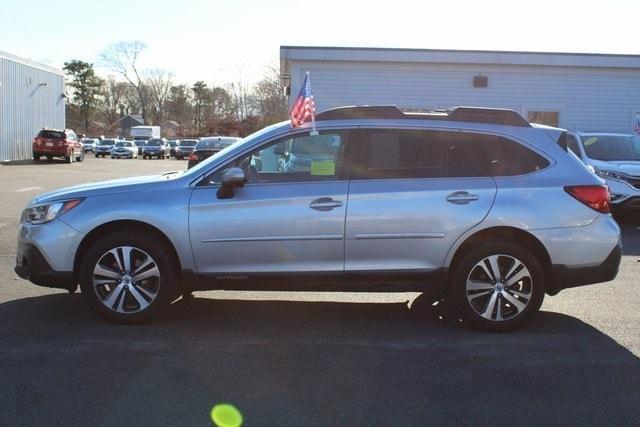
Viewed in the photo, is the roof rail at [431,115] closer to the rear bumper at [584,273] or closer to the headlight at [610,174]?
the rear bumper at [584,273]

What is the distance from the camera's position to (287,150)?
5.43m

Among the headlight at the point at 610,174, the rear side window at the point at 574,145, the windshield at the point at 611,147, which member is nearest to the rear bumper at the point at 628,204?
the headlight at the point at 610,174

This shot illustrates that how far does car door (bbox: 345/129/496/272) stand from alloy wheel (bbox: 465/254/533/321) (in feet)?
1.08

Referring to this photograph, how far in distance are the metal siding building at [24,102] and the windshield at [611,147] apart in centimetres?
2919

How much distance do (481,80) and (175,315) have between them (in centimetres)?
1560

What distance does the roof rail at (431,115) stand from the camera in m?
5.53

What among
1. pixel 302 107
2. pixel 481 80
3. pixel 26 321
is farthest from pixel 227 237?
pixel 481 80

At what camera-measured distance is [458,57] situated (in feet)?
62.5

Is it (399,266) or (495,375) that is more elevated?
(399,266)

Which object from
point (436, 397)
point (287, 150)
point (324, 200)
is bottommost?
point (436, 397)

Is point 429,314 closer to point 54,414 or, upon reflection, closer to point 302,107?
point 302,107

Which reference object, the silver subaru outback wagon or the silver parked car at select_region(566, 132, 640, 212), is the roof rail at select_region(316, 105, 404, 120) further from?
the silver parked car at select_region(566, 132, 640, 212)

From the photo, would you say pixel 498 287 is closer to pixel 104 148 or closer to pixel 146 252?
pixel 146 252

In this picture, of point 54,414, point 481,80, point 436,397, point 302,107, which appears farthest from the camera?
point 481,80
